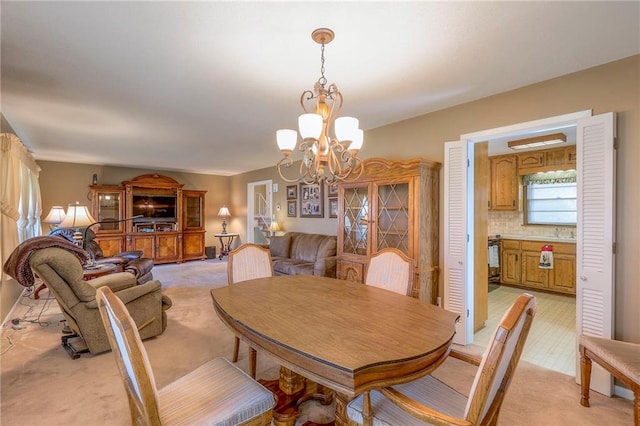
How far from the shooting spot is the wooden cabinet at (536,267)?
4.46 meters

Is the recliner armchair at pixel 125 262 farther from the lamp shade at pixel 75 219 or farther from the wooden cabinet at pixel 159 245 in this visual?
the wooden cabinet at pixel 159 245

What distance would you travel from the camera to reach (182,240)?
7.40m

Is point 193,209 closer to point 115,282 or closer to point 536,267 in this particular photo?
point 115,282

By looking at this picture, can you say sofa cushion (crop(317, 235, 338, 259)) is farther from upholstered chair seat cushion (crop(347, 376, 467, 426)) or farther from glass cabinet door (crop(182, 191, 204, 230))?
glass cabinet door (crop(182, 191, 204, 230))

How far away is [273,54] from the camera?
206 cm

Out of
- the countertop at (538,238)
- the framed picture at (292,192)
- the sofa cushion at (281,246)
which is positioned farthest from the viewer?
the framed picture at (292,192)

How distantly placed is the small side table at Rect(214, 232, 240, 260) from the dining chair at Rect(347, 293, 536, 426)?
7.27m

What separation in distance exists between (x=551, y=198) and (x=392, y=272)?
14.9 feet

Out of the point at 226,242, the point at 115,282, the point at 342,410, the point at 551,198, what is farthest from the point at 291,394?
the point at 226,242

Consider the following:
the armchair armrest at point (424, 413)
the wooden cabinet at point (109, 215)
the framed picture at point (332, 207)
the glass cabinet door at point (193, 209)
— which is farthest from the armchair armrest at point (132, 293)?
the glass cabinet door at point (193, 209)

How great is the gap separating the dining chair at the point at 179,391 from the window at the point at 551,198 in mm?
5701

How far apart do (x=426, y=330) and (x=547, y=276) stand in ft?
14.8

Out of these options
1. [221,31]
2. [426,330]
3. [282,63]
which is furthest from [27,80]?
[426,330]

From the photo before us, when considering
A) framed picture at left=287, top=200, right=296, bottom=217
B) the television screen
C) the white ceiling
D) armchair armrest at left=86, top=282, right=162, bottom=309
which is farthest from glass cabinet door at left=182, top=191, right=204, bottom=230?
armchair armrest at left=86, top=282, right=162, bottom=309
